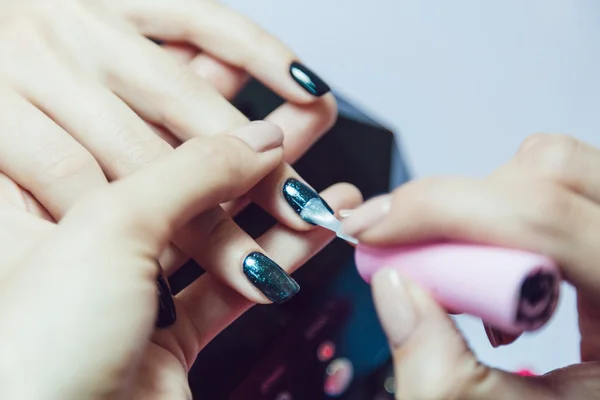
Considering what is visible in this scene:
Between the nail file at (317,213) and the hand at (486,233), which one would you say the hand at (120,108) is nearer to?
the nail file at (317,213)

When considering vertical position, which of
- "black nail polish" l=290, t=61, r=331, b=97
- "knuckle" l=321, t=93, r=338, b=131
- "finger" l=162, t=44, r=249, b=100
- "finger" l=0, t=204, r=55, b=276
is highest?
"black nail polish" l=290, t=61, r=331, b=97

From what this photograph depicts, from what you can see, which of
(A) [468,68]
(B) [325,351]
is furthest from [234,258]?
(A) [468,68]

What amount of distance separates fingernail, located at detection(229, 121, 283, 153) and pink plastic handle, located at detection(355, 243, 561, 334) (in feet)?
0.69

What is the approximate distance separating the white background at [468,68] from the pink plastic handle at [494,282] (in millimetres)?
558

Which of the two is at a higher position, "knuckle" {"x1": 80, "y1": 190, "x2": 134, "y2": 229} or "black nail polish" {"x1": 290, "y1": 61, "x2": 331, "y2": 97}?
"black nail polish" {"x1": 290, "y1": 61, "x2": 331, "y2": 97}

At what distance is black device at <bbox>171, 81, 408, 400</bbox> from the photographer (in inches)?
23.0

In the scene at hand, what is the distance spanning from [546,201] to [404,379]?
5.3 inches

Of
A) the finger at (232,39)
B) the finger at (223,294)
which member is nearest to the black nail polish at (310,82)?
the finger at (232,39)

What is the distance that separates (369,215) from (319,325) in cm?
34

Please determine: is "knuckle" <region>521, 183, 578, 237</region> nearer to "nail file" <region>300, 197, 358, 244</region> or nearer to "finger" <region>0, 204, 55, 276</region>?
"nail file" <region>300, 197, 358, 244</region>

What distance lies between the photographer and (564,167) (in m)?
0.34

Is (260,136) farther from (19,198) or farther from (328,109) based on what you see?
(19,198)

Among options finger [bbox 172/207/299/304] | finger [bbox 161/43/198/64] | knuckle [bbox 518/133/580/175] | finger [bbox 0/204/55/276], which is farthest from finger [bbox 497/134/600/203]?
finger [bbox 161/43/198/64]

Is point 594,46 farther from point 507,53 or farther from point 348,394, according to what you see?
point 348,394
